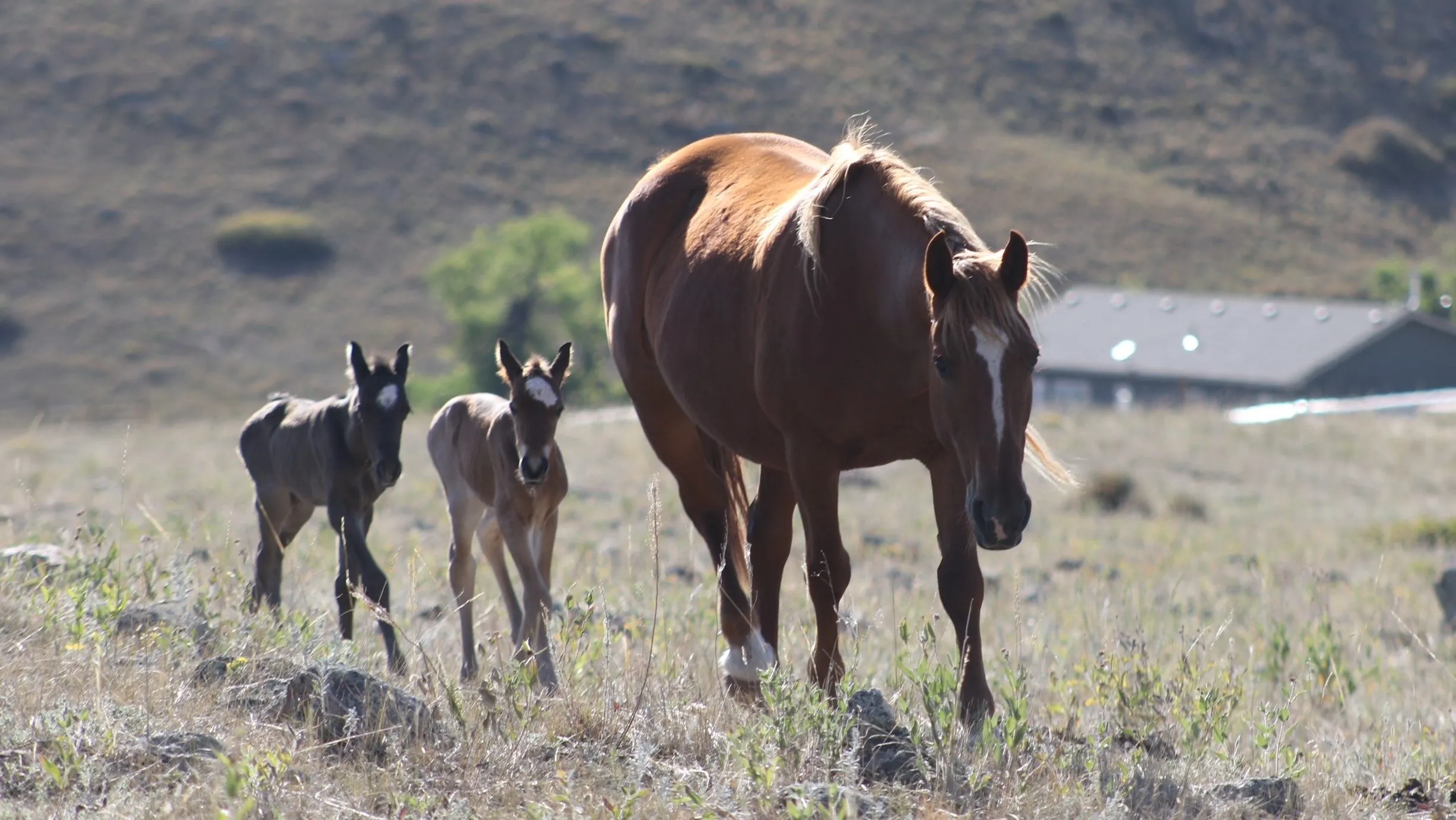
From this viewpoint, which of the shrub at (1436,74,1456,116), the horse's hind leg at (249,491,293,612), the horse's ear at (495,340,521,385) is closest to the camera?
the horse's ear at (495,340,521,385)

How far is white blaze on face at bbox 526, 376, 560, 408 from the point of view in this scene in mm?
6422

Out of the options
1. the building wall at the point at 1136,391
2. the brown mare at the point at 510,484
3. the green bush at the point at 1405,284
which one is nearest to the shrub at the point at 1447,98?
the green bush at the point at 1405,284

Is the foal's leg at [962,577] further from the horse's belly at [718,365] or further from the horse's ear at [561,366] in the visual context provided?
the horse's ear at [561,366]

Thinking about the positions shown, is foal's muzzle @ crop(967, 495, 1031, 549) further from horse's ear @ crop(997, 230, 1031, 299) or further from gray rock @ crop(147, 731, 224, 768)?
gray rock @ crop(147, 731, 224, 768)

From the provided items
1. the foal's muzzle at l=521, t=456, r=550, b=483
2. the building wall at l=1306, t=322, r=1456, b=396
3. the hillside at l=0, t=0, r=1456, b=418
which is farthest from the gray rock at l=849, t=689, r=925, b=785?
the building wall at l=1306, t=322, r=1456, b=396

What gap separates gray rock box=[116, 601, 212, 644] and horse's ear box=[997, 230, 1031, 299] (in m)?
3.10

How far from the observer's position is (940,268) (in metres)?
4.21

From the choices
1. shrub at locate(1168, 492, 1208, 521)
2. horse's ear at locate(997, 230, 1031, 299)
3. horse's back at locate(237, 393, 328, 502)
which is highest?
horse's ear at locate(997, 230, 1031, 299)

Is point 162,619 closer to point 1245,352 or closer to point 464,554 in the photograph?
point 464,554

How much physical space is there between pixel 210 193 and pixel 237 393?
42.8ft

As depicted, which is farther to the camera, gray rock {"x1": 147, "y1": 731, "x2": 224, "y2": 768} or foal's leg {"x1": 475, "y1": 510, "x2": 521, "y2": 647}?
foal's leg {"x1": 475, "y1": 510, "x2": 521, "y2": 647}

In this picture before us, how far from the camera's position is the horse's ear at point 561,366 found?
6668mm

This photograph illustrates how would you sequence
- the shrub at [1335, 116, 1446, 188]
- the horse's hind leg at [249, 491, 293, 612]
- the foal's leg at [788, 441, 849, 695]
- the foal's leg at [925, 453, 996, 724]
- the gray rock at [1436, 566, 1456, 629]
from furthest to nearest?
the shrub at [1335, 116, 1446, 188] → the gray rock at [1436, 566, 1456, 629] → the horse's hind leg at [249, 491, 293, 612] → the foal's leg at [788, 441, 849, 695] → the foal's leg at [925, 453, 996, 724]

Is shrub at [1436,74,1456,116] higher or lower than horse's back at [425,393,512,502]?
higher
